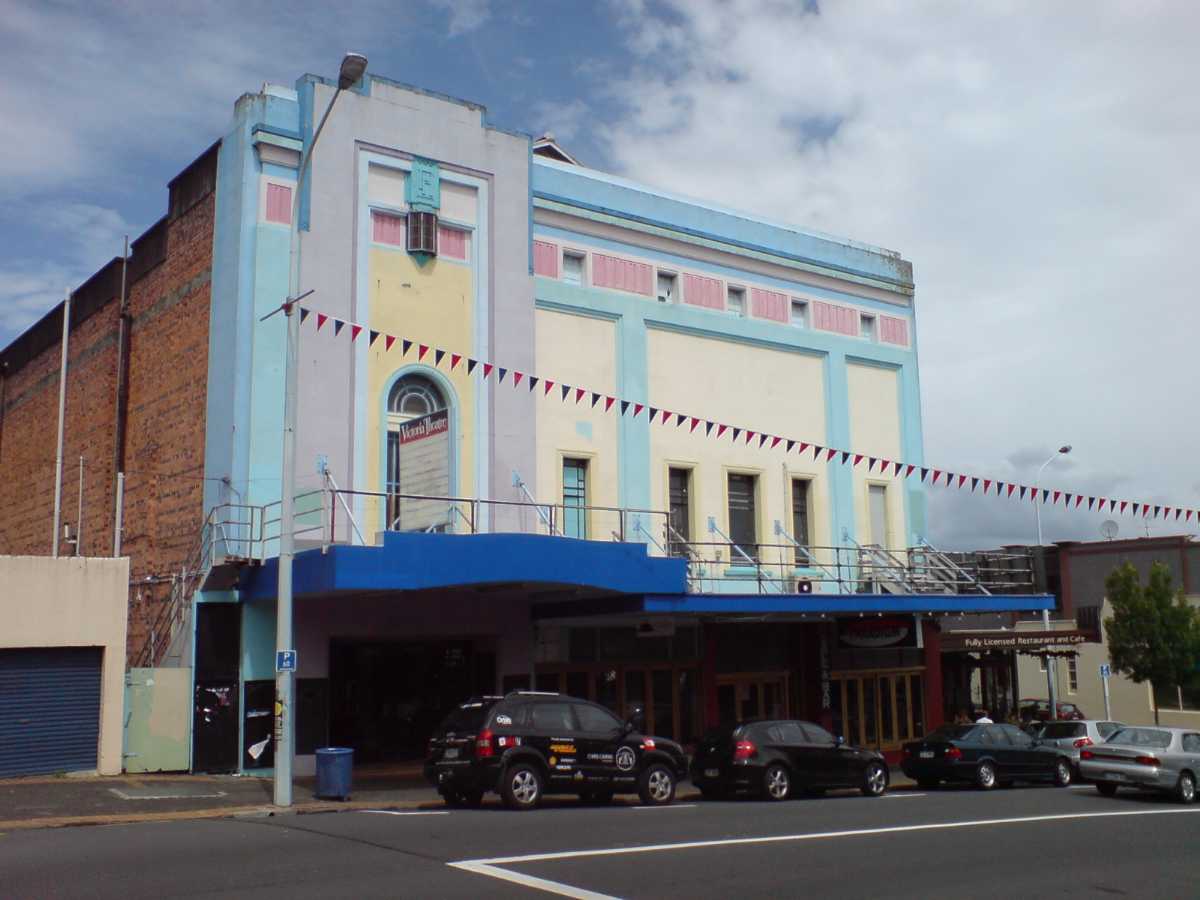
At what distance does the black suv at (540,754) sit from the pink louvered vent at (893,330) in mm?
17151

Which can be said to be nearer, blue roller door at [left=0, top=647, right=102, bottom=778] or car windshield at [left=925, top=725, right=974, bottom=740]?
blue roller door at [left=0, top=647, right=102, bottom=778]

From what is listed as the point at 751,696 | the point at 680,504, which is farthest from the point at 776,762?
the point at 680,504

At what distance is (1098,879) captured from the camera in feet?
39.9

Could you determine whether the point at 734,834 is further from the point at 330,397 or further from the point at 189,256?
the point at 189,256

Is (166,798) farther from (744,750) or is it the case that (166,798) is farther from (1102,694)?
(1102,694)

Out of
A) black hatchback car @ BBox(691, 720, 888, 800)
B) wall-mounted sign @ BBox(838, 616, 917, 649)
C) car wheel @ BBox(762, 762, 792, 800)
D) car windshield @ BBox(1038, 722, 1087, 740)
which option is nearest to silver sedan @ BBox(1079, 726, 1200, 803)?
black hatchback car @ BBox(691, 720, 888, 800)

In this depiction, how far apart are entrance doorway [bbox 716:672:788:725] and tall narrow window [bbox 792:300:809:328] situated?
8.71m

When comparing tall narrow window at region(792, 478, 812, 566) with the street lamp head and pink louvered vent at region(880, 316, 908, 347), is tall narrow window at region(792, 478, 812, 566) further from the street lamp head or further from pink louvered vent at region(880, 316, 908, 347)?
the street lamp head

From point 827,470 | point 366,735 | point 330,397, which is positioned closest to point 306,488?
point 330,397

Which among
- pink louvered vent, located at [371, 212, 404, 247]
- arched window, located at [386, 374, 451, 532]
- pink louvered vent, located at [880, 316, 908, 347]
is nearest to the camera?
arched window, located at [386, 374, 451, 532]

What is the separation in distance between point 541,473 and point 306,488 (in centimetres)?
531

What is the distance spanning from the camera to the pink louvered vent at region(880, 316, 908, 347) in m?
32.8

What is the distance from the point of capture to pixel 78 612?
2041 cm

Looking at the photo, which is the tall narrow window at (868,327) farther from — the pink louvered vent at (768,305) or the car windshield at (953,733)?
the car windshield at (953,733)
